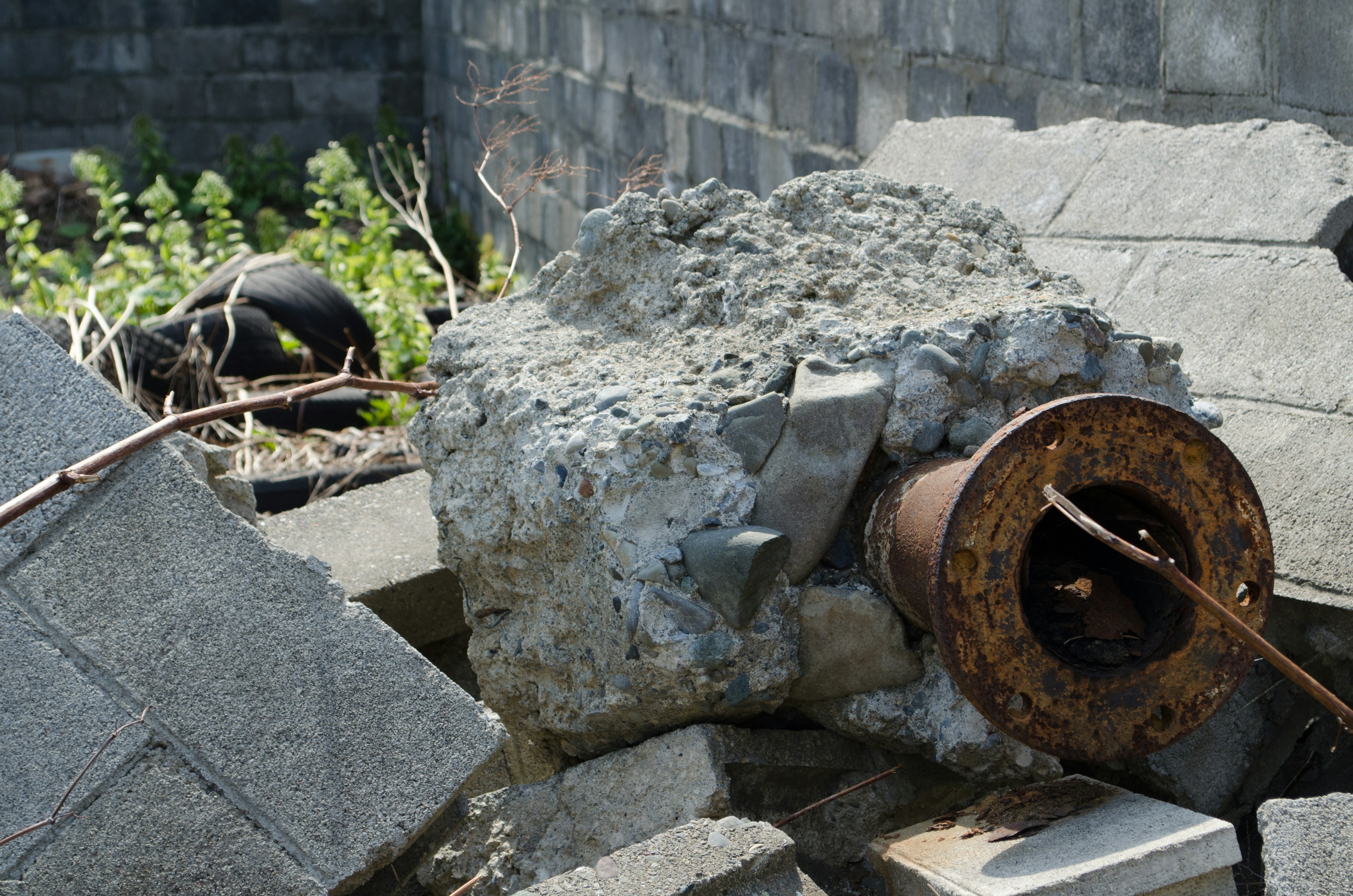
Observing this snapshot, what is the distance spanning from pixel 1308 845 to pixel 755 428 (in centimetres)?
91

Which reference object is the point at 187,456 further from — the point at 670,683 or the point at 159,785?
the point at 670,683

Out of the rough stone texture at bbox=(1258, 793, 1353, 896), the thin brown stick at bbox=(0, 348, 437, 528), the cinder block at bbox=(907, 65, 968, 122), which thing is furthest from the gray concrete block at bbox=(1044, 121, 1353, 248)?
the thin brown stick at bbox=(0, 348, 437, 528)

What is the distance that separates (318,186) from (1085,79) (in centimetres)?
541

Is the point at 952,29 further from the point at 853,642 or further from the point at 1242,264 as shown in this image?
the point at 853,642

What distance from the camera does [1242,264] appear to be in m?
2.44

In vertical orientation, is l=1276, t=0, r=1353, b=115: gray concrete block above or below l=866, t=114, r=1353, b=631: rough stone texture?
above

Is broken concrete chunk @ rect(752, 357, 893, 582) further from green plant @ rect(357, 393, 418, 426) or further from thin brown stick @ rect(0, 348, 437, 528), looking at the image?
green plant @ rect(357, 393, 418, 426)

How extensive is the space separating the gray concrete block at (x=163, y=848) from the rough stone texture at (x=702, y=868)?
1.35ft

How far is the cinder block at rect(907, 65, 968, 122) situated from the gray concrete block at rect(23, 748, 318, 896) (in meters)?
2.94

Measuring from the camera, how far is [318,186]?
739 cm

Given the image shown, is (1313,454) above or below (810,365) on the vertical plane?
below

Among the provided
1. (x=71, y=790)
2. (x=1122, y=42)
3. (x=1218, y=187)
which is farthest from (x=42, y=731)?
(x=1122, y=42)

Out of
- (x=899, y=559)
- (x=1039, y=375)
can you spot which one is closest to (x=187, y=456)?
(x=899, y=559)

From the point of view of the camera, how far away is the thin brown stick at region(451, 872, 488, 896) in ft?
5.91
